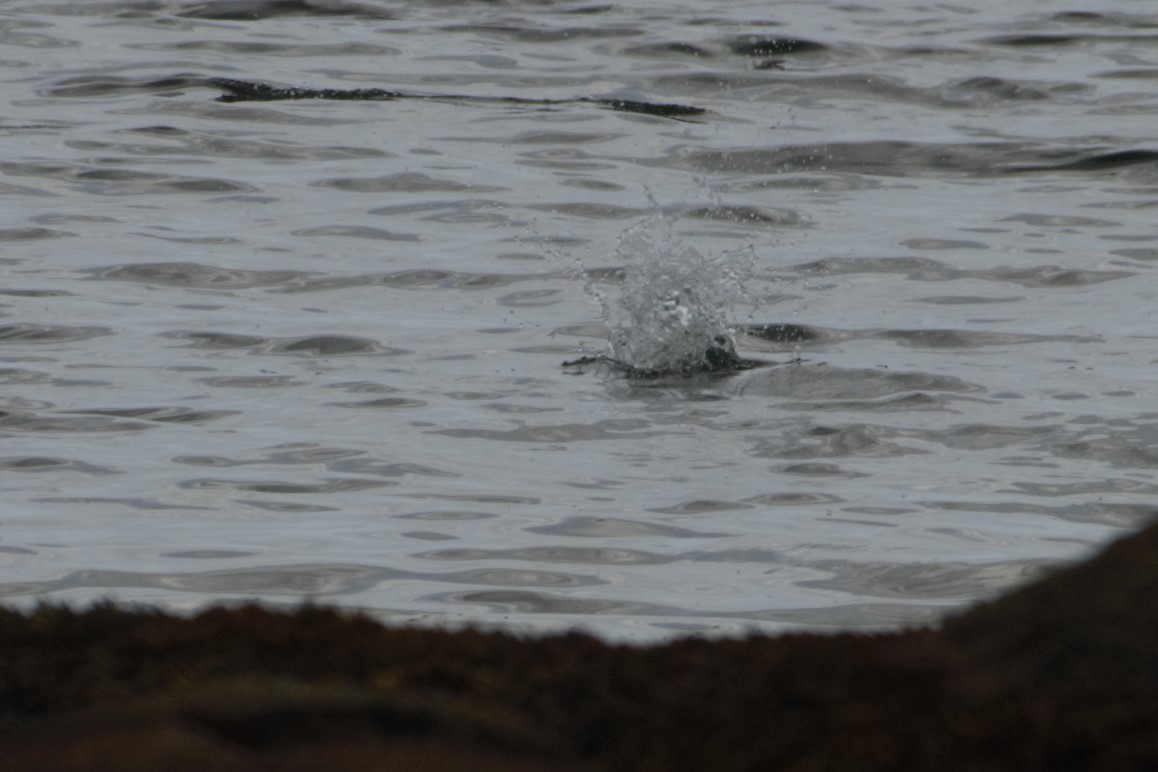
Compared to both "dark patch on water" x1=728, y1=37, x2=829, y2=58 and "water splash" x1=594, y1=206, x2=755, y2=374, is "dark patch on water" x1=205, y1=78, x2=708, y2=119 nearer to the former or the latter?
"dark patch on water" x1=728, y1=37, x2=829, y2=58

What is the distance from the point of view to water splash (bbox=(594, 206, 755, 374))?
37.0 feet

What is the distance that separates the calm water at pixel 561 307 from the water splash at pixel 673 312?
17 centimetres

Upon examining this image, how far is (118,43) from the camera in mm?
20734

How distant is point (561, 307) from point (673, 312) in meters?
0.95

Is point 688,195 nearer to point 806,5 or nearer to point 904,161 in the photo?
point 904,161

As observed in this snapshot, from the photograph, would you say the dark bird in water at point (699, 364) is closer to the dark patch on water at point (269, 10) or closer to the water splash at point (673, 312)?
the water splash at point (673, 312)

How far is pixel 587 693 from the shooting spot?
3.22 meters

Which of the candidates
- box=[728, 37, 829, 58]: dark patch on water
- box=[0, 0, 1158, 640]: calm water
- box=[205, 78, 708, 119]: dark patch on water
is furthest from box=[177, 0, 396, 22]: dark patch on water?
box=[728, 37, 829, 58]: dark patch on water

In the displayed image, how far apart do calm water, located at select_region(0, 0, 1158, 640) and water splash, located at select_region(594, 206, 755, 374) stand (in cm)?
17

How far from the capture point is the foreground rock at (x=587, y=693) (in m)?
2.74

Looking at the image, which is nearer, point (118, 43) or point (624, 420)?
point (624, 420)

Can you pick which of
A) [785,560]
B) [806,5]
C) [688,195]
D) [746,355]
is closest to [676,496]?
[785,560]

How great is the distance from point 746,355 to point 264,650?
26.9ft

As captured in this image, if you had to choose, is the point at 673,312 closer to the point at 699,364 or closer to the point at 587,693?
the point at 699,364
